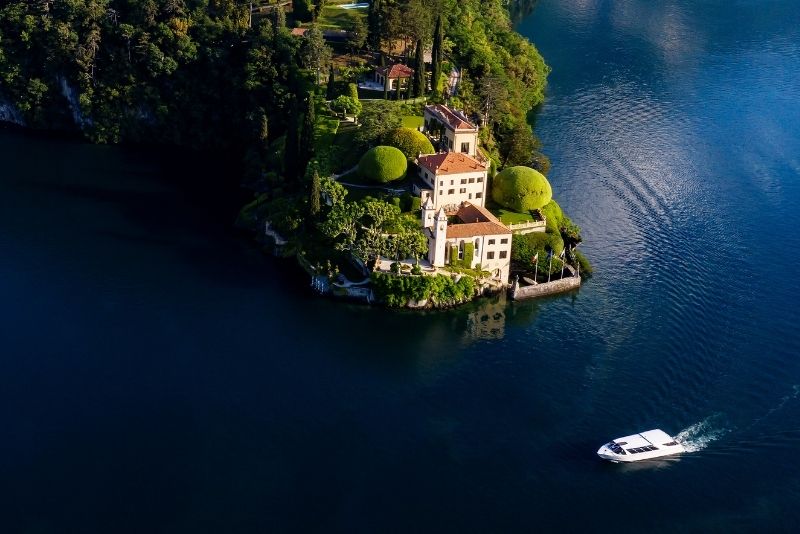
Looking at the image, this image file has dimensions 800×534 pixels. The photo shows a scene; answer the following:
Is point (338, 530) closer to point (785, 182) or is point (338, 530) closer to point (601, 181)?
point (601, 181)

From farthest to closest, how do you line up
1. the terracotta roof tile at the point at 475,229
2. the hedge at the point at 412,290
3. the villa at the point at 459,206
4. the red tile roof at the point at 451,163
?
1. the red tile roof at the point at 451,163
2. the villa at the point at 459,206
3. the terracotta roof tile at the point at 475,229
4. the hedge at the point at 412,290

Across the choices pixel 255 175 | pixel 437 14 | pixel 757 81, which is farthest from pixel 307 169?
pixel 757 81

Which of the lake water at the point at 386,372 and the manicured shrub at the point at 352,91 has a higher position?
the manicured shrub at the point at 352,91

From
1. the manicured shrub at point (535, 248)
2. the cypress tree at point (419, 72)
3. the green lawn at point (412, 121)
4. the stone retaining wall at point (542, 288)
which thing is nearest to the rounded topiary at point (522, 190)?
the manicured shrub at point (535, 248)

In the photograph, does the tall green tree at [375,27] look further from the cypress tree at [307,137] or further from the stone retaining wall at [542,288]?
the stone retaining wall at [542,288]

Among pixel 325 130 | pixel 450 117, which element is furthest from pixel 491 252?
pixel 325 130

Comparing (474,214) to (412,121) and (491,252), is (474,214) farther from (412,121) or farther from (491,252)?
(412,121)

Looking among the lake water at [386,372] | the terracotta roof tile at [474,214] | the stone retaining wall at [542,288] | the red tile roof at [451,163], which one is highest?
the red tile roof at [451,163]
